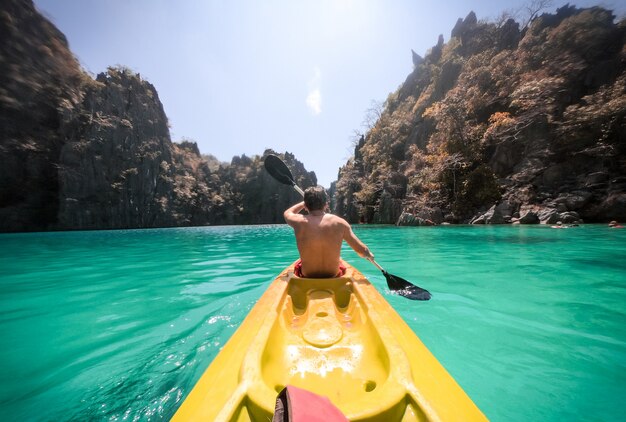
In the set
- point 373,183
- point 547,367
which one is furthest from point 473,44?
point 547,367

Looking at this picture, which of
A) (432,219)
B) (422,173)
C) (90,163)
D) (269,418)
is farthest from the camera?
(90,163)

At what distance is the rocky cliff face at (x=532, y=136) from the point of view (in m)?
14.7

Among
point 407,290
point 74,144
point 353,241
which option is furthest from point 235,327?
point 74,144

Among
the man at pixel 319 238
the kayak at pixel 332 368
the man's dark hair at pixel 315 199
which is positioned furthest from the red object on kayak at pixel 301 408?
the man's dark hair at pixel 315 199

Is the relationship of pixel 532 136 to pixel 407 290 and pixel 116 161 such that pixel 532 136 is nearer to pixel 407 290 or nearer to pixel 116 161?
pixel 407 290

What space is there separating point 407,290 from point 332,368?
2575mm

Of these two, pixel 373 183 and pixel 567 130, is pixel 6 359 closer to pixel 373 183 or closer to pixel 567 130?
pixel 567 130

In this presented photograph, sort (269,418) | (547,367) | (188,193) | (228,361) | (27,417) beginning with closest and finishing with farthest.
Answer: (269,418), (228,361), (27,417), (547,367), (188,193)

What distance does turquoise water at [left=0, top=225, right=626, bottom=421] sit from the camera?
5.53ft

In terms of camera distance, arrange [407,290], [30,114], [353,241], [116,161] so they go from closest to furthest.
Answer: [353,241], [407,290], [30,114], [116,161]

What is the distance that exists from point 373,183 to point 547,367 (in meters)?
31.2

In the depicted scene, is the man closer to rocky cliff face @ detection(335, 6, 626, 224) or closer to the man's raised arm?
the man's raised arm

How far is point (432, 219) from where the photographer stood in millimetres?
19812

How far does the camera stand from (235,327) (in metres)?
2.92
